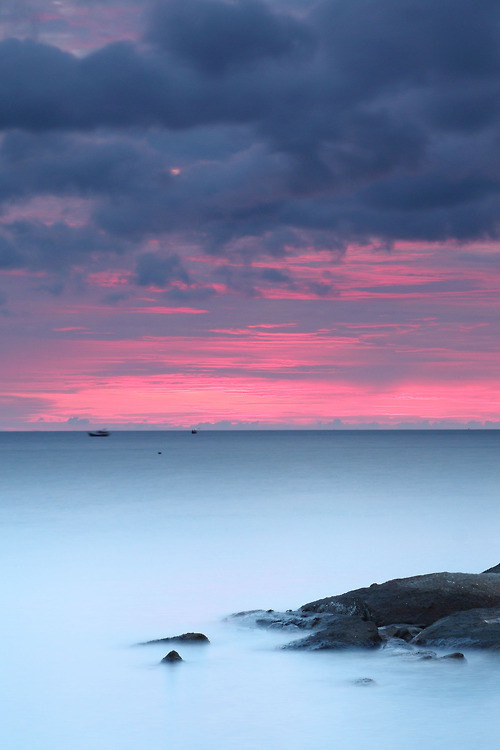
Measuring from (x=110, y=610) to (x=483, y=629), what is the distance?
8998 millimetres

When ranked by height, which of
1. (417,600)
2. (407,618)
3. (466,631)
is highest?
(417,600)

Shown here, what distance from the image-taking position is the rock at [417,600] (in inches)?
613

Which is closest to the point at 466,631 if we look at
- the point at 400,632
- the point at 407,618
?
the point at 400,632

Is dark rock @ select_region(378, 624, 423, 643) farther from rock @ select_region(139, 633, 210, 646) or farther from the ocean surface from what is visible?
rock @ select_region(139, 633, 210, 646)

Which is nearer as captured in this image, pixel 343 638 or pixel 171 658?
pixel 171 658

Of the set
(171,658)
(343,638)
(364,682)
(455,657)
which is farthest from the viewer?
(343,638)

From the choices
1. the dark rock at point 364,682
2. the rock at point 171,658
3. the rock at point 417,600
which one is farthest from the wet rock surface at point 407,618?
the rock at point 171,658

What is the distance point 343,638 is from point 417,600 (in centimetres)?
246

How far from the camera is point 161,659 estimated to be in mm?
14094

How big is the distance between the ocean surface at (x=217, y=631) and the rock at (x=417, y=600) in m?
1.66

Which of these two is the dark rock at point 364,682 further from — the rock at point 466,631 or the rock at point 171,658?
the rock at point 171,658

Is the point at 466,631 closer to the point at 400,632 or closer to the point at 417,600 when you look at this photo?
the point at 400,632

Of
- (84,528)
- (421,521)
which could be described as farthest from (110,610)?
(421,521)

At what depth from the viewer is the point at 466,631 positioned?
13.9m
